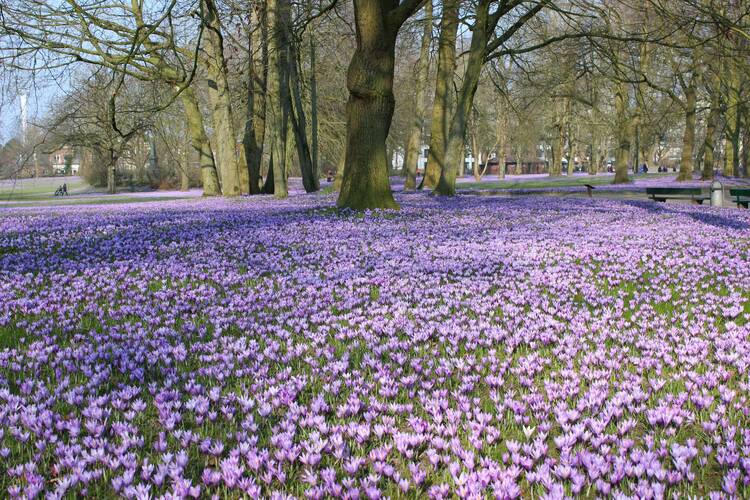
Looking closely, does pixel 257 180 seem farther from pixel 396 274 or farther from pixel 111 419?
pixel 111 419

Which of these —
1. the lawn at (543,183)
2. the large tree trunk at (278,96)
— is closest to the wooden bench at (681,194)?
the lawn at (543,183)

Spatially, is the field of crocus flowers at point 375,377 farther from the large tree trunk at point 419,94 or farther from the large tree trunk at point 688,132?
the large tree trunk at point 688,132

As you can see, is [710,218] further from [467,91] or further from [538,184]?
[538,184]

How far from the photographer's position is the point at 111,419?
119 inches

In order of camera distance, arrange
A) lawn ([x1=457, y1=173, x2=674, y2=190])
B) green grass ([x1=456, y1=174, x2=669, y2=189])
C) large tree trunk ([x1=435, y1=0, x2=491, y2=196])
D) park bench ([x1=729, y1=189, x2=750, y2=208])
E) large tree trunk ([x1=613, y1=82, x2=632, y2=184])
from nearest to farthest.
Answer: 1. park bench ([x1=729, y1=189, x2=750, y2=208])
2. large tree trunk ([x1=435, y1=0, x2=491, y2=196])
3. large tree trunk ([x1=613, y1=82, x2=632, y2=184])
4. lawn ([x1=457, y1=173, x2=674, y2=190])
5. green grass ([x1=456, y1=174, x2=669, y2=189])

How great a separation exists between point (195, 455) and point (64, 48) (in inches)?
866

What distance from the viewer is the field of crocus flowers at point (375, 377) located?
2436 millimetres

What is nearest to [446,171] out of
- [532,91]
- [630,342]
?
→ [630,342]

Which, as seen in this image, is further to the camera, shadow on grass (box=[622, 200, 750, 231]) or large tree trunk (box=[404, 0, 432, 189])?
large tree trunk (box=[404, 0, 432, 189])

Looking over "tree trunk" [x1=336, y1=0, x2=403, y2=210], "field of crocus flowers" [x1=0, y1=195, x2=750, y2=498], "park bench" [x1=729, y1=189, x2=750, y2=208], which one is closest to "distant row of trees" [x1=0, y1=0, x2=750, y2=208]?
"tree trunk" [x1=336, y1=0, x2=403, y2=210]

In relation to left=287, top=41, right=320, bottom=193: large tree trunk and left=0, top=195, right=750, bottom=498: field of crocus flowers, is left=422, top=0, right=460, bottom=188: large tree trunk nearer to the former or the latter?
left=287, top=41, right=320, bottom=193: large tree trunk

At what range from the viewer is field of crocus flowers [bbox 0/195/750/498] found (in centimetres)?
244

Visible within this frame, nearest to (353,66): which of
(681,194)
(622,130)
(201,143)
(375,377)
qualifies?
(375,377)

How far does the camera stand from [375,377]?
11.7ft
